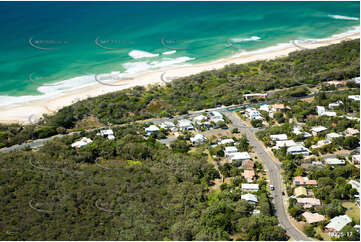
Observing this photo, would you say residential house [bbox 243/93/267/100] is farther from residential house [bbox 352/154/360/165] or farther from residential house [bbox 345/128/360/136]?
residential house [bbox 352/154/360/165]

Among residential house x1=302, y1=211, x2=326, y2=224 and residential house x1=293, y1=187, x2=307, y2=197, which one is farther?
residential house x1=293, y1=187, x2=307, y2=197

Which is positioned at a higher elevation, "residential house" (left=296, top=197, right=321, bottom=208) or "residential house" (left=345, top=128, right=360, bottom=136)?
"residential house" (left=345, top=128, right=360, bottom=136)

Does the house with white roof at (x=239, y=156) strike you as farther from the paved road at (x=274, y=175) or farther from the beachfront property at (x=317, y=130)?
the beachfront property at (x=317, y=130)

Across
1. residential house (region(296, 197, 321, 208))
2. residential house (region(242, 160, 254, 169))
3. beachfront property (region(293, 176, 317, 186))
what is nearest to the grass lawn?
residential house (region(296, 197, 321, 208))

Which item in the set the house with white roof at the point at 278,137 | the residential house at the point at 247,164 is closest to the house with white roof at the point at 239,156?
the residential house at the point at 247,164

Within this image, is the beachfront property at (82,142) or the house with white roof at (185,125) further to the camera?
the house with white roof at (185,125)

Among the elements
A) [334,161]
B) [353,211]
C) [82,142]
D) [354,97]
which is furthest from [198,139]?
[354,97]

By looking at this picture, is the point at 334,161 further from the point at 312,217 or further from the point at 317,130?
the point at 312,217
